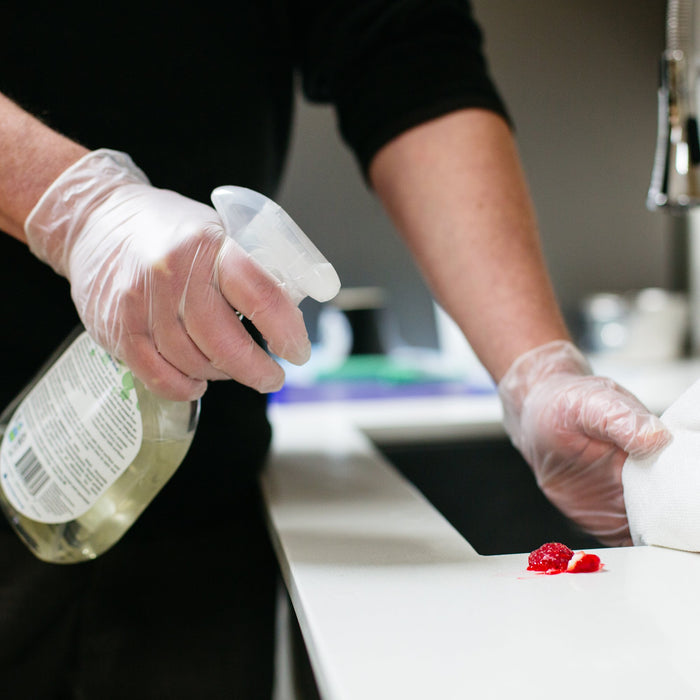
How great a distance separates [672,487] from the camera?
52 cm

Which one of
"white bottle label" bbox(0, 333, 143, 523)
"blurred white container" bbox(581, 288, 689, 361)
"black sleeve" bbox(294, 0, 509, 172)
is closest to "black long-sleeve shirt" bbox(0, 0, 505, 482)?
"black sleeve" bbox(294, 0, 509, 172)

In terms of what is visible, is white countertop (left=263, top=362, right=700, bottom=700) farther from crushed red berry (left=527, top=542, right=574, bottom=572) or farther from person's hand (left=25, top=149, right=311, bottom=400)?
person's hand (left=25, top=149, right=311, bottom=400)

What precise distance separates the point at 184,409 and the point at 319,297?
7.8 inches

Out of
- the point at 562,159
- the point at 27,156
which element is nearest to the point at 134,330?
the point at 27,156

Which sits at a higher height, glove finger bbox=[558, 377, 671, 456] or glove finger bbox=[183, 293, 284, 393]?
glove finger bbox=[183, 293, 284, 393]

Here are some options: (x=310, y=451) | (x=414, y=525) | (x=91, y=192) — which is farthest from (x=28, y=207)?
(x=310, y=451)

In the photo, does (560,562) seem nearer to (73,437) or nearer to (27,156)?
(73,437)

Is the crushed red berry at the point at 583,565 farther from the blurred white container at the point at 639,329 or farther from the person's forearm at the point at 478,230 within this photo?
the blurred white container at the point at 639,329

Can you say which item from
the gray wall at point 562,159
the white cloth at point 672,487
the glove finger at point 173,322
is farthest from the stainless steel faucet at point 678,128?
the gray wall at point 562,159

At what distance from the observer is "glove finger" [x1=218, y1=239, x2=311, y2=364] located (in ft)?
1.61

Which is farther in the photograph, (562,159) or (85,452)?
(562,159)

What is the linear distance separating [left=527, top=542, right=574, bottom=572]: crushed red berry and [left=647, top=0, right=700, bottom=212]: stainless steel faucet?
42 cm

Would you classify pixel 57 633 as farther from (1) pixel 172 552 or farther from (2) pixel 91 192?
(2) pixel 91 192

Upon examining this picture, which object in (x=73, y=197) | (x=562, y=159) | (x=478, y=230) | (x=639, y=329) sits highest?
(x=73, y=197)
